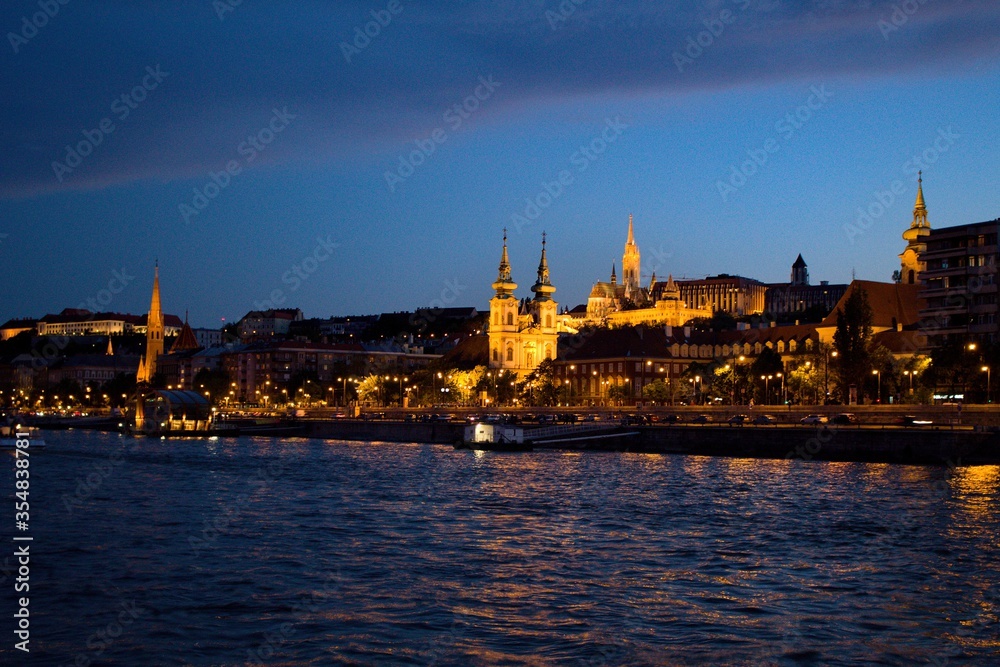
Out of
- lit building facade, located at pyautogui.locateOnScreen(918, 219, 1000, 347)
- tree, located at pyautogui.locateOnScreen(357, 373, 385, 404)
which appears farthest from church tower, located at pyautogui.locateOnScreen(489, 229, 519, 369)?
lit building facade, located at pyautogui.locateOnScreen(918, 219, 1000, 347)

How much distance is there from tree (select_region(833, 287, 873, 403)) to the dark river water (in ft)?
114

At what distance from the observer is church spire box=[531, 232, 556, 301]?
190375 mm

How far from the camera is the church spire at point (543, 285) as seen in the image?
190375mm

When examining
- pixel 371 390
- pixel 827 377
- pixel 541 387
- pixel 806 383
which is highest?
pixel 371 390

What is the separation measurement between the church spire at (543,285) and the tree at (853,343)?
10221cm

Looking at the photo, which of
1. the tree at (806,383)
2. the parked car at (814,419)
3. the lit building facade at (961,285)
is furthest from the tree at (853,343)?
the tree at (806,383)

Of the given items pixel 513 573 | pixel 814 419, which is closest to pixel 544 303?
pixel 814 419

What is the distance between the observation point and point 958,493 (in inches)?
1822

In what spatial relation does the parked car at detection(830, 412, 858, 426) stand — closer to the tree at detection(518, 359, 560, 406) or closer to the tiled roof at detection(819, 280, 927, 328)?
the tiled roof at detection(819, 280, 927, 328)

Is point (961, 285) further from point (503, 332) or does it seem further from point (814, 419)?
point (503, 332)

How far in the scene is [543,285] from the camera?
629ft

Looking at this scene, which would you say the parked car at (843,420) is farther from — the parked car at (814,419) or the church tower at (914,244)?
the church tower at (914,244)

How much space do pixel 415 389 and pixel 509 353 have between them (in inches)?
659

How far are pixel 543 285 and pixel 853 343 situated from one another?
106168 millimetres
